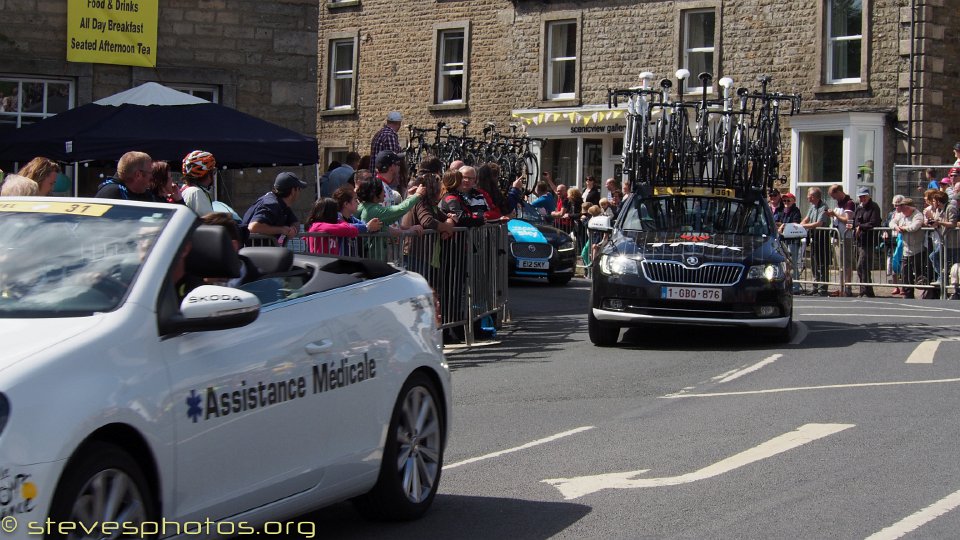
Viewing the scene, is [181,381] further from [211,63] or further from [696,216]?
[211,63]

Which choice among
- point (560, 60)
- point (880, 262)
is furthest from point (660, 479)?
point (560, 60)

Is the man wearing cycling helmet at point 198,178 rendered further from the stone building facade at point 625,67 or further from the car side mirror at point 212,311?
the stone building facade at point 625,67

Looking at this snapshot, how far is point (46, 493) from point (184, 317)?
97 centimetres

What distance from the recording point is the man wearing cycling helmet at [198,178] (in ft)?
36.8

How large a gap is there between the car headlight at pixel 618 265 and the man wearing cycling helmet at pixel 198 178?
5.34 metres

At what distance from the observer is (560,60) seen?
1529 inches

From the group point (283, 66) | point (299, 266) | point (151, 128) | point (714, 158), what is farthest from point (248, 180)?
point (299, 266)

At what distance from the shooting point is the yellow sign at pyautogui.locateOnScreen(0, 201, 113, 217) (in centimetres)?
586

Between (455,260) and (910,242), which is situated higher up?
(910,242)

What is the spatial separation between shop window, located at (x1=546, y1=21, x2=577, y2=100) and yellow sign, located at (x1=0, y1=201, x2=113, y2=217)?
3326cm

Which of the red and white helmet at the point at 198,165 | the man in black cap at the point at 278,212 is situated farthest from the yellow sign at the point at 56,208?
the man in black cap at the point at 278,212

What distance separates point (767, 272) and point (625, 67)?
22.6 m

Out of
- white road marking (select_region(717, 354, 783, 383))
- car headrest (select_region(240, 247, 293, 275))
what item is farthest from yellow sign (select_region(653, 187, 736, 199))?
car headrest (select_region(240, 247, 293, 275))

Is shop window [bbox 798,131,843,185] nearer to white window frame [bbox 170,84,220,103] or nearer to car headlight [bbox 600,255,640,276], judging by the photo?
white window frame [bbox 170,84,220,103]
